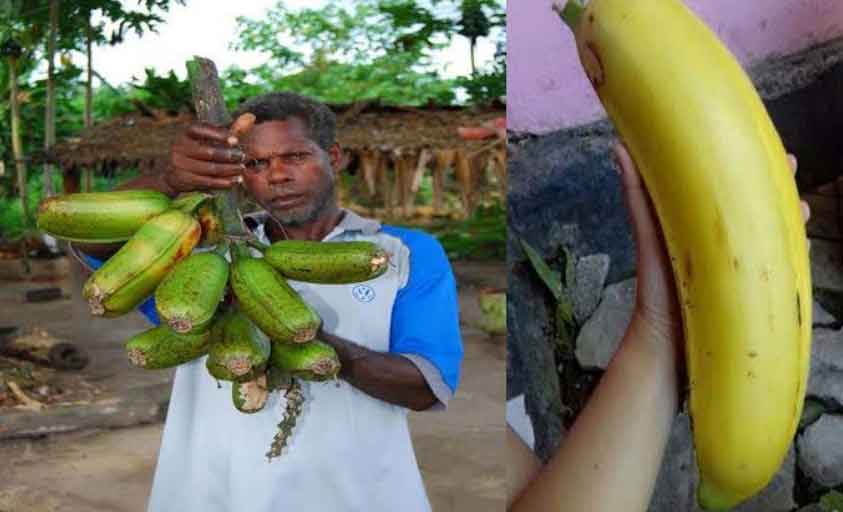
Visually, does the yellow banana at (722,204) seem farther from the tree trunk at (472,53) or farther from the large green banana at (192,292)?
the tree trunk at (472,53)

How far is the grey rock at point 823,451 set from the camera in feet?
5.62

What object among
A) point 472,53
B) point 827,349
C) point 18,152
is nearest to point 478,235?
point 472,53

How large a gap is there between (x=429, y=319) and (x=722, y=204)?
66 centimetres

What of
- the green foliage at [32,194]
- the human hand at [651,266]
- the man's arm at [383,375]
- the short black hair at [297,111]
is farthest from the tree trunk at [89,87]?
the human hand at [651,266]

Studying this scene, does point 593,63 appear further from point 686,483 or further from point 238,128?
point 686,483

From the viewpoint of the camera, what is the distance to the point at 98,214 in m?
1.39

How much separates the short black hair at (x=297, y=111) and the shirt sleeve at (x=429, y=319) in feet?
0.80

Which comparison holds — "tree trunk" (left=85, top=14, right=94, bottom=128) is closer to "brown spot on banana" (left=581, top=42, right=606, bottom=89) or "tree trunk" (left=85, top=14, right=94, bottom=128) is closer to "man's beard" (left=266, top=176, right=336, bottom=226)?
"man's beard" (left=266, top=176, right=336, bottom=226)

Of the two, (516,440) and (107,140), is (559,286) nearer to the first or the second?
(516,440)

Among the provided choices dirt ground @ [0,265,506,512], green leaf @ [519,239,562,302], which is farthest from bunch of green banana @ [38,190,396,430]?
dirt ground @ [0,265,506,512]

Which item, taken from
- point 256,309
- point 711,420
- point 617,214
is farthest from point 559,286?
point 256,309

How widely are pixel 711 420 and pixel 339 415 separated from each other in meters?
0.71

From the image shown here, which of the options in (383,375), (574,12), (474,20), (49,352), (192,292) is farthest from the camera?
(49,352)

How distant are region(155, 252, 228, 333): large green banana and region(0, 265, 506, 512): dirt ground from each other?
1239 millimetres
